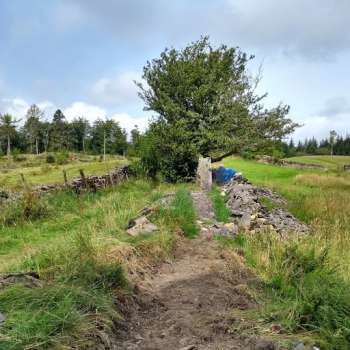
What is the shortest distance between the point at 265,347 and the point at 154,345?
982mm

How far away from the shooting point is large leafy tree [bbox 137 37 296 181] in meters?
20.5

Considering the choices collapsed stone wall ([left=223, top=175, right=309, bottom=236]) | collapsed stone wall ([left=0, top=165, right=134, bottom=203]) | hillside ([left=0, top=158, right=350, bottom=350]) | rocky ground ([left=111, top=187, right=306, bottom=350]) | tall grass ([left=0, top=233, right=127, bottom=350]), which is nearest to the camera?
tall grass ([left=0, top=233, right=127, bottom=350])

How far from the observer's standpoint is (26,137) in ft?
251

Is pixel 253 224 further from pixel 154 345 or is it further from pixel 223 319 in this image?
pixel 154 345

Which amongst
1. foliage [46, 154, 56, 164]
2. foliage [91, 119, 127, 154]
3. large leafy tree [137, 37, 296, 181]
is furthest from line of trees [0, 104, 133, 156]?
large leafy tree [137, 37, 296, 181]

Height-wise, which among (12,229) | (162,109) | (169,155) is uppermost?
(162,109)

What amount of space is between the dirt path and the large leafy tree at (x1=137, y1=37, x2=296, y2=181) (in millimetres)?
14103

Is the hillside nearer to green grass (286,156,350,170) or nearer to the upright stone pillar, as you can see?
the upright stone pillar

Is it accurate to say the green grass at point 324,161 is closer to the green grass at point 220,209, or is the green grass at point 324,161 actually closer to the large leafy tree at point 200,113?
the large leafy tree at point 200,113

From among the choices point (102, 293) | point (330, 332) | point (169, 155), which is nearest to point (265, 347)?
point (330, 332)

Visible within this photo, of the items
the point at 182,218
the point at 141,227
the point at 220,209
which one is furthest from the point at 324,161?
the point at 141,227

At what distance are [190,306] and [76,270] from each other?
131 cm

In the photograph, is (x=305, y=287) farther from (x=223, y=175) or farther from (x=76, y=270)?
(x=223, y=175)

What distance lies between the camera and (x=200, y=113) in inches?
839
